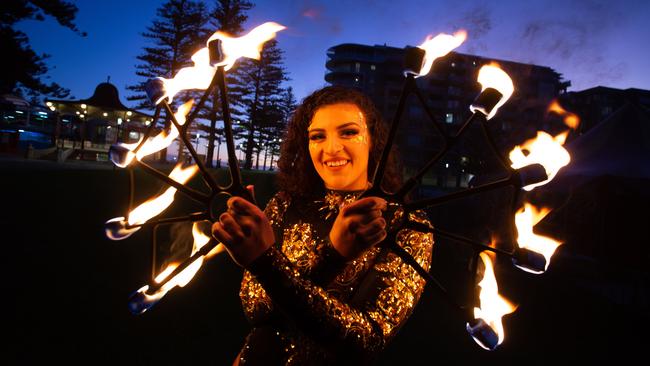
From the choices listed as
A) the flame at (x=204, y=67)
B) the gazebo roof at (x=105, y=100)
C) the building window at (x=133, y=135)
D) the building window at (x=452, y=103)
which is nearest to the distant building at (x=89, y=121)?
the gazebo roof at (x=105, y=100)

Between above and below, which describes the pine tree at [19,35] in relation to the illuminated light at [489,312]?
above

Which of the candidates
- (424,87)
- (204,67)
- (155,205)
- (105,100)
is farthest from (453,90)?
(155,205)

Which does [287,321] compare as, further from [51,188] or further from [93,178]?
[93,178]

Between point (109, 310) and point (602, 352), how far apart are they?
351 inches

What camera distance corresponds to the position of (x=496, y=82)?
1.31 metres

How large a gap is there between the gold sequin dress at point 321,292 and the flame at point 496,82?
56 centimetres

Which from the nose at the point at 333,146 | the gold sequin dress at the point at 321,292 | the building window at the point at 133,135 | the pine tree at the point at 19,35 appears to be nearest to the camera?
the gold sequin dress at the point at 321,292

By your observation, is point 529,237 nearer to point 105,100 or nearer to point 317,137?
point 317,137

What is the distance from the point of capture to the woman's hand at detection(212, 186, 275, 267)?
1.22 meters

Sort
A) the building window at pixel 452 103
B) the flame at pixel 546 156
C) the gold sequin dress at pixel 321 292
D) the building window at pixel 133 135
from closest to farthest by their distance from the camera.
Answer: the flame at pixel 546 156 < the gold sequin dress at pixel 321 292 < the building window at pixel 133 135 < the building window at pixel 452 103

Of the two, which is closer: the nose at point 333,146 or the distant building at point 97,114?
the nose at point 333,146

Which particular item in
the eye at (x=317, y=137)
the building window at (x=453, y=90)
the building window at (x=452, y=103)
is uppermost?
the building window at (x=453, y=90)

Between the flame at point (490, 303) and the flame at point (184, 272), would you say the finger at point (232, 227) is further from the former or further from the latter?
the flame at point (490, 303)

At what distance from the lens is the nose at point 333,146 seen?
1962 millimetres
